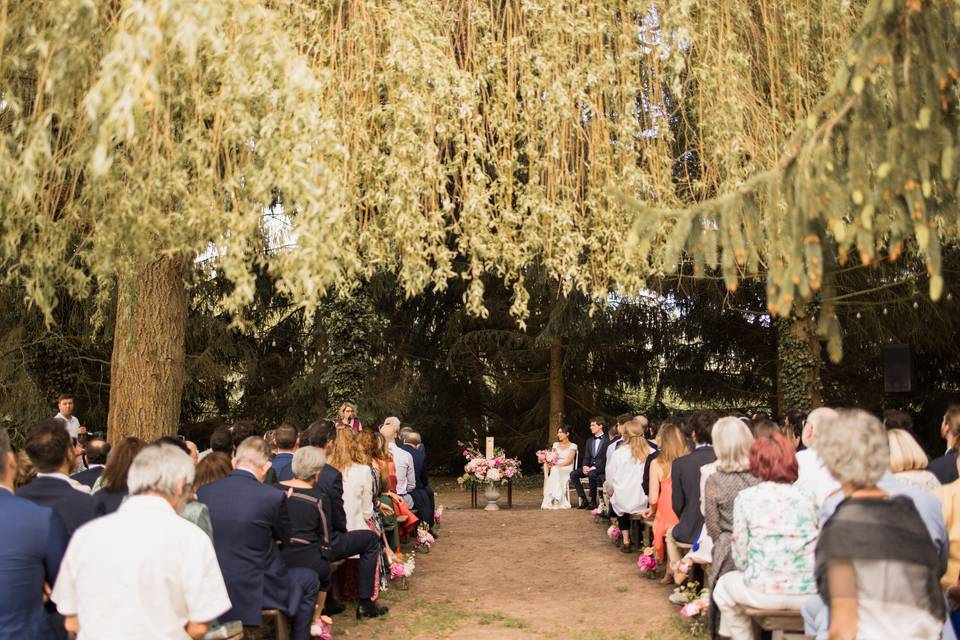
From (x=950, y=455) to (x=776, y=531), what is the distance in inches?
88.2

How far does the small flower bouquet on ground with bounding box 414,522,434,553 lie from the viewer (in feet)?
34.8

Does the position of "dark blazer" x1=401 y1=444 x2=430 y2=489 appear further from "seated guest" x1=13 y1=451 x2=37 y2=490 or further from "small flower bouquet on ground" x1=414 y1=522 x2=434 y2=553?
"seated guest" x1=13 y1=451 x2=37 y2=490

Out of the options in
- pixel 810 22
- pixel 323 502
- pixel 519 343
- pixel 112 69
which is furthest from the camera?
pixel 519 343

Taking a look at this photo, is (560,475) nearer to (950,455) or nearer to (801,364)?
(801,364)

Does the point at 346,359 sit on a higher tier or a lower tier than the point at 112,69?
lower

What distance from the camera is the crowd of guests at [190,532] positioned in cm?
362

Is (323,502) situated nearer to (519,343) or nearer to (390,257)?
(390,257)

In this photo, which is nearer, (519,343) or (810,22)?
(810,22)

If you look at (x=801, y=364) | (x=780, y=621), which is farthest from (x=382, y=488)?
(x=801, y=364)

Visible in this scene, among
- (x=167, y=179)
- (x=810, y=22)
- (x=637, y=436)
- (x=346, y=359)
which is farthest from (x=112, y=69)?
(x=346, y=359)

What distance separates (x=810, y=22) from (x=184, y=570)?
7220 mm

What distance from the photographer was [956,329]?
19547mm

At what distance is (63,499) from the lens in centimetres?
456

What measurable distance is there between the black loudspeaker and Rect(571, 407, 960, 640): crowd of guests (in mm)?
7125
